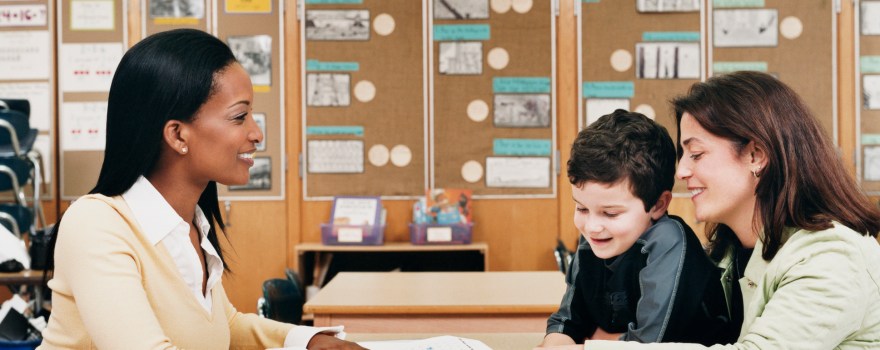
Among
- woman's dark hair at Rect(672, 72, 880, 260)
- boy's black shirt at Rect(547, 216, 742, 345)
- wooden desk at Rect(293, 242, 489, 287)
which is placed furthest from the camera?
wooden desk at Rect(293, 242, 489, 287)

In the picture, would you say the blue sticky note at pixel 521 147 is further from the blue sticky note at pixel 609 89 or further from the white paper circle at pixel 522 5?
the white paper circle at pixel 522 5

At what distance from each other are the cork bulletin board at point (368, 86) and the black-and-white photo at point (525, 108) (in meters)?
0.48

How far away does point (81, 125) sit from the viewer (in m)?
4.84

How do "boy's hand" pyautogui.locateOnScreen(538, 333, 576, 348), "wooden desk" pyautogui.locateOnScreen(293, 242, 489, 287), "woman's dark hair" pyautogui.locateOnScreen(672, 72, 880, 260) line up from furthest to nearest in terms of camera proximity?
"wooden desk" pyautogui.locateOnScreen(293, 242, 489, 287), "boy's hand" pyautogui.locateOnScreen(538, 333, 576, 348), "woman's dark hair" pyautogui.locateOnScreen(672, 72, 880, 260)

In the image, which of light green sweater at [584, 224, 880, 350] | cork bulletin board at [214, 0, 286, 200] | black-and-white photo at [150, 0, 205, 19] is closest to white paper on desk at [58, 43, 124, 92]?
black-and-white photo at [150, 0, 205, 19]

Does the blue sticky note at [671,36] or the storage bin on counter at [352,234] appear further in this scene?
the blue sticky note at [671,36]

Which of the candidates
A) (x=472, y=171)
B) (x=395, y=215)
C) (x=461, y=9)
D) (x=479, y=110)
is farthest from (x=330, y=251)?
(x=461, y=9)

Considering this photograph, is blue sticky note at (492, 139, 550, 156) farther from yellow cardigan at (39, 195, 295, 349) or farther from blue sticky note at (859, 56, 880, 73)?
yellow cardigan at (39, 195, 295, 349)

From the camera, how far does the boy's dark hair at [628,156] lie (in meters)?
1.49

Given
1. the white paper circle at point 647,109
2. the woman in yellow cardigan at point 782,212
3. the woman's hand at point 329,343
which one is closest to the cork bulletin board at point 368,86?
the white paper circle at point 647,109

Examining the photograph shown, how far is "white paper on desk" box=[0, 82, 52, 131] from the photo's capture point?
189 inches

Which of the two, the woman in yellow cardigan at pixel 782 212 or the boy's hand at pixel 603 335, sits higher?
the woman in yellow cardigan at pixel 782 212

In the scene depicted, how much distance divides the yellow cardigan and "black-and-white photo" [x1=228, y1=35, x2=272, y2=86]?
3552mm

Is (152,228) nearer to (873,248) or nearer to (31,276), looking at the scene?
(873,248)
